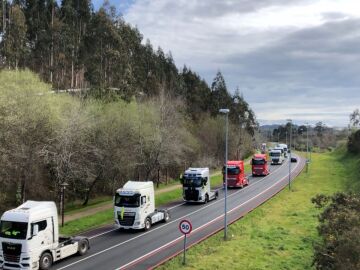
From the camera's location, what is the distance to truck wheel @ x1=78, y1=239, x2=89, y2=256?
86.8 feet

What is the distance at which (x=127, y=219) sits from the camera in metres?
32.8

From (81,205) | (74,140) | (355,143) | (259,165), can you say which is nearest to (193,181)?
(81,205)

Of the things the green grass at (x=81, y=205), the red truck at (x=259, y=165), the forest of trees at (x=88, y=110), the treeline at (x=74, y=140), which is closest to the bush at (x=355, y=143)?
the forest of trees at (x=88, y=110)

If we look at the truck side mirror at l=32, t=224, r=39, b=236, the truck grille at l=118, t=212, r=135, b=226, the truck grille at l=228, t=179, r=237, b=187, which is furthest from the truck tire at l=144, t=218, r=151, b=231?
the truck grille at l=228, t=179, r=237, b=187

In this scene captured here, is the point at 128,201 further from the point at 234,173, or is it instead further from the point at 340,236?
the point at 234,173

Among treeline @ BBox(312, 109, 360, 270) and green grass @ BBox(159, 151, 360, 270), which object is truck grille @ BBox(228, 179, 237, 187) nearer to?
green grass @ BBox(159, 151, 360, 270)

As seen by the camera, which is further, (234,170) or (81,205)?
(234,170)

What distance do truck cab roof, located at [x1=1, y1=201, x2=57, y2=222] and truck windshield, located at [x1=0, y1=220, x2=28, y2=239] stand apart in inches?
8.4

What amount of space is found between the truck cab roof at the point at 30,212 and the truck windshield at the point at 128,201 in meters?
8.33

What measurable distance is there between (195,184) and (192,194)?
1.17m

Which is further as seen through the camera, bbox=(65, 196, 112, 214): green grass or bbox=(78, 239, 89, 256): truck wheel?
bbox=(65, 196, 112, 214): green grass

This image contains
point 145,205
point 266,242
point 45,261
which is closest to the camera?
point 45,261

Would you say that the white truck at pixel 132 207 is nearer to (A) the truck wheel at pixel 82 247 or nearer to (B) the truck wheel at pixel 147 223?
(B) the truck wheel at pixel 147 223

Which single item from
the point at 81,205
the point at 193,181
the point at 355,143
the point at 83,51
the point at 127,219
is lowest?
the point at 81,205
